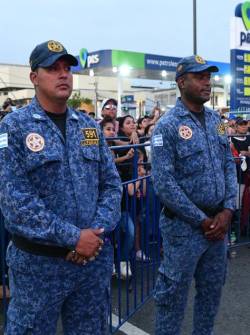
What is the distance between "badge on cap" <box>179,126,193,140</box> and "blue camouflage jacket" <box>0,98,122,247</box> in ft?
2.24

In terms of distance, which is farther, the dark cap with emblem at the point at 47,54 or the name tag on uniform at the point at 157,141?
the name tag on uniform at the point at 157,141

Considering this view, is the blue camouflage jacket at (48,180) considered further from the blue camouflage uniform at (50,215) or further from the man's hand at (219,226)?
the man's hand at (219,226)

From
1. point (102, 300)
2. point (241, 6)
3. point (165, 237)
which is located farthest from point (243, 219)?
point (241, 6)

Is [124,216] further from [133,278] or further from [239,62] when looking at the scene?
[239,62]

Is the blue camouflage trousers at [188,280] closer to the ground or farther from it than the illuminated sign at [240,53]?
closer to the ground

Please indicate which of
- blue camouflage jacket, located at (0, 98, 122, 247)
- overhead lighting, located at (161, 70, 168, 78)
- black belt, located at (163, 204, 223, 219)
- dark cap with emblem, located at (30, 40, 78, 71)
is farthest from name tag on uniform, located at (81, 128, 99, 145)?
overhead lighting, located at (161, 70, 168, 78)

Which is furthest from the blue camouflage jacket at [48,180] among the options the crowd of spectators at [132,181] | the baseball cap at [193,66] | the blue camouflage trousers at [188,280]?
the crowd of spectators at [132,181]

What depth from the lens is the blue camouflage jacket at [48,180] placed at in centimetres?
196

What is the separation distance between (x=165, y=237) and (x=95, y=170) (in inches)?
33.1

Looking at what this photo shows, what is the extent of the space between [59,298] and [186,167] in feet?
3.56

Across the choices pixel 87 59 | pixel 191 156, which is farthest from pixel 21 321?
pixel 87 59

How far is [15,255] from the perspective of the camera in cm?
207

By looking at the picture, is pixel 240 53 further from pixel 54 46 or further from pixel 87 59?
pixel 87 59

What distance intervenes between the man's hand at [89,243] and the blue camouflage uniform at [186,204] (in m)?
0.73
